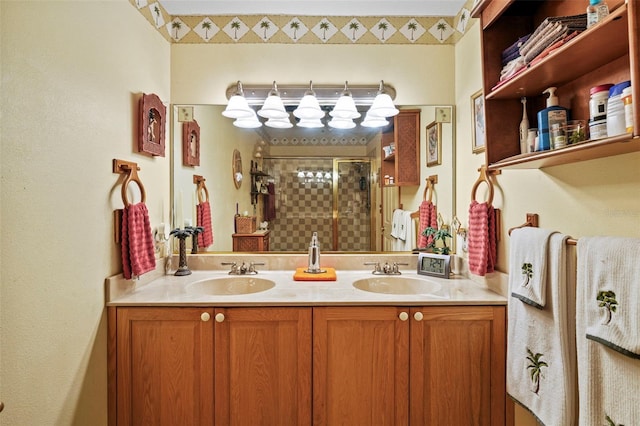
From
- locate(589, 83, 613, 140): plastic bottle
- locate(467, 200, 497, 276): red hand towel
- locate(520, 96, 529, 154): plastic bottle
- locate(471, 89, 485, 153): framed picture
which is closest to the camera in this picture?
locate(589, 83, 613, 140): plastic bottle

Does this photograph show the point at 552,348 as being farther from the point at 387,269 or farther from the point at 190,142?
the point at 190,142

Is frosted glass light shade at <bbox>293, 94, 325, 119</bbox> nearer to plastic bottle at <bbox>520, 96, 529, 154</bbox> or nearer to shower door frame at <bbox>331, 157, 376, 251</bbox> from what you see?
shower door frame at <bbox>331, 157, 376, 251</bbox>

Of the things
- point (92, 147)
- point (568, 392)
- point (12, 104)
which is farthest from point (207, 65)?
point (568, 392)

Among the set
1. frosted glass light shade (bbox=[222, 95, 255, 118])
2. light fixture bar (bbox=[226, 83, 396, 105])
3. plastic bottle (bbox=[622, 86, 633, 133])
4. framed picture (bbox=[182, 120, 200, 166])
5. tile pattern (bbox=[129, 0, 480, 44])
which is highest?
tile pattern (bbox=[129, 0, 480, 44])

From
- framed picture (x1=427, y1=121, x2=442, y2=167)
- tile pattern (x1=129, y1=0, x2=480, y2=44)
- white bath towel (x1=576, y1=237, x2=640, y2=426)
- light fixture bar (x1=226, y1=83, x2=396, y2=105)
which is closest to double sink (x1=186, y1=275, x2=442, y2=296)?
Result: framed picture (x1=427, y1=121, x2=442, y2=167)

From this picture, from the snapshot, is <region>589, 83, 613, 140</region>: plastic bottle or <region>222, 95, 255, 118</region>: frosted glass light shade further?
<region>222, 95, 255, 118</region>: frosted glass light shade

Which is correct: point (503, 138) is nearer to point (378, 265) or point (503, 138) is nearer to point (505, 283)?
point (505, 283)

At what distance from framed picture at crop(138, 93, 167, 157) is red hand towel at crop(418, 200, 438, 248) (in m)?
1.57

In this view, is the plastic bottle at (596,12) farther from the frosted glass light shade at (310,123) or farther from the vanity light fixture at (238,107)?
the vanity light fixture at (238,107)

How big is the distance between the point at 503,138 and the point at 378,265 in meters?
0.96

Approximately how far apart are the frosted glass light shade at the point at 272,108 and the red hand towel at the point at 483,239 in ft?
3.92

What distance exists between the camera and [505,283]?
1.56m

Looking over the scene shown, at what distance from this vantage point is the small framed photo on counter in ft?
6.10

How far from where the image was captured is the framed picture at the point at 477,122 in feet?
5.69
